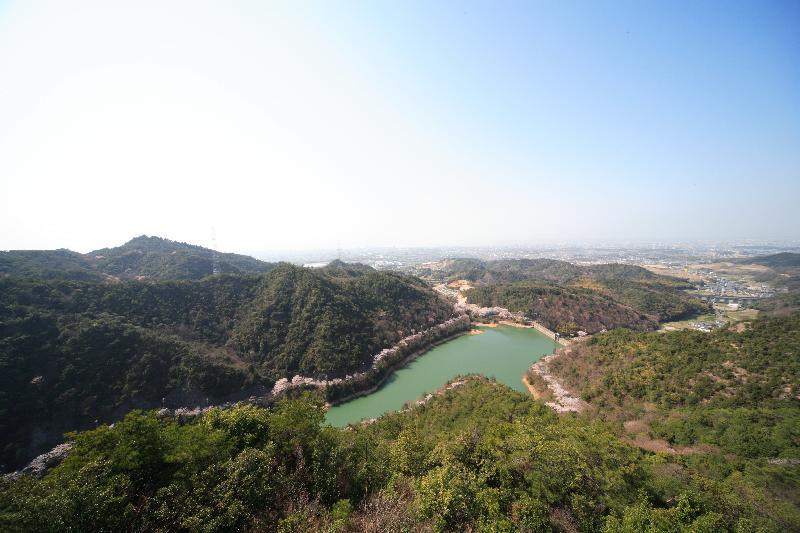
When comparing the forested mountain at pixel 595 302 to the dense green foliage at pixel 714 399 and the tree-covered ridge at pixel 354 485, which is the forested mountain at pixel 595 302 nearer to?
the dense green foliage at pixel 714 399

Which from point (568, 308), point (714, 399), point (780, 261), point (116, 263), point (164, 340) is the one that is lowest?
point (568, 308)

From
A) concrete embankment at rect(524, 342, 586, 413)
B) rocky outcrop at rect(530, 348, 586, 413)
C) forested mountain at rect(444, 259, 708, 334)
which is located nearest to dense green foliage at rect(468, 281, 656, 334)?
forested mountain at rect(444, 259, 708, 334)

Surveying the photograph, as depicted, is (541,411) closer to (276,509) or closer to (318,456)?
(318,456)

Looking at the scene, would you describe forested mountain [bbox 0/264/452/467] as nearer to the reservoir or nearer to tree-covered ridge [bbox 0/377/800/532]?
the reservoir

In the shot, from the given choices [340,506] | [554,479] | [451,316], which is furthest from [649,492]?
[451,316]

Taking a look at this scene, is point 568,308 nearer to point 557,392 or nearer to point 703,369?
point 557,392

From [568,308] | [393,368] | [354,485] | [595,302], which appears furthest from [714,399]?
[595,302]

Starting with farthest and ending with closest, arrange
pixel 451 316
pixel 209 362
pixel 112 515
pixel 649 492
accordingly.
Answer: pixel 451 316 < pixel 209 362 < pixel 649 492 < pixel 112 515

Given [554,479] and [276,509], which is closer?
[276,509]
